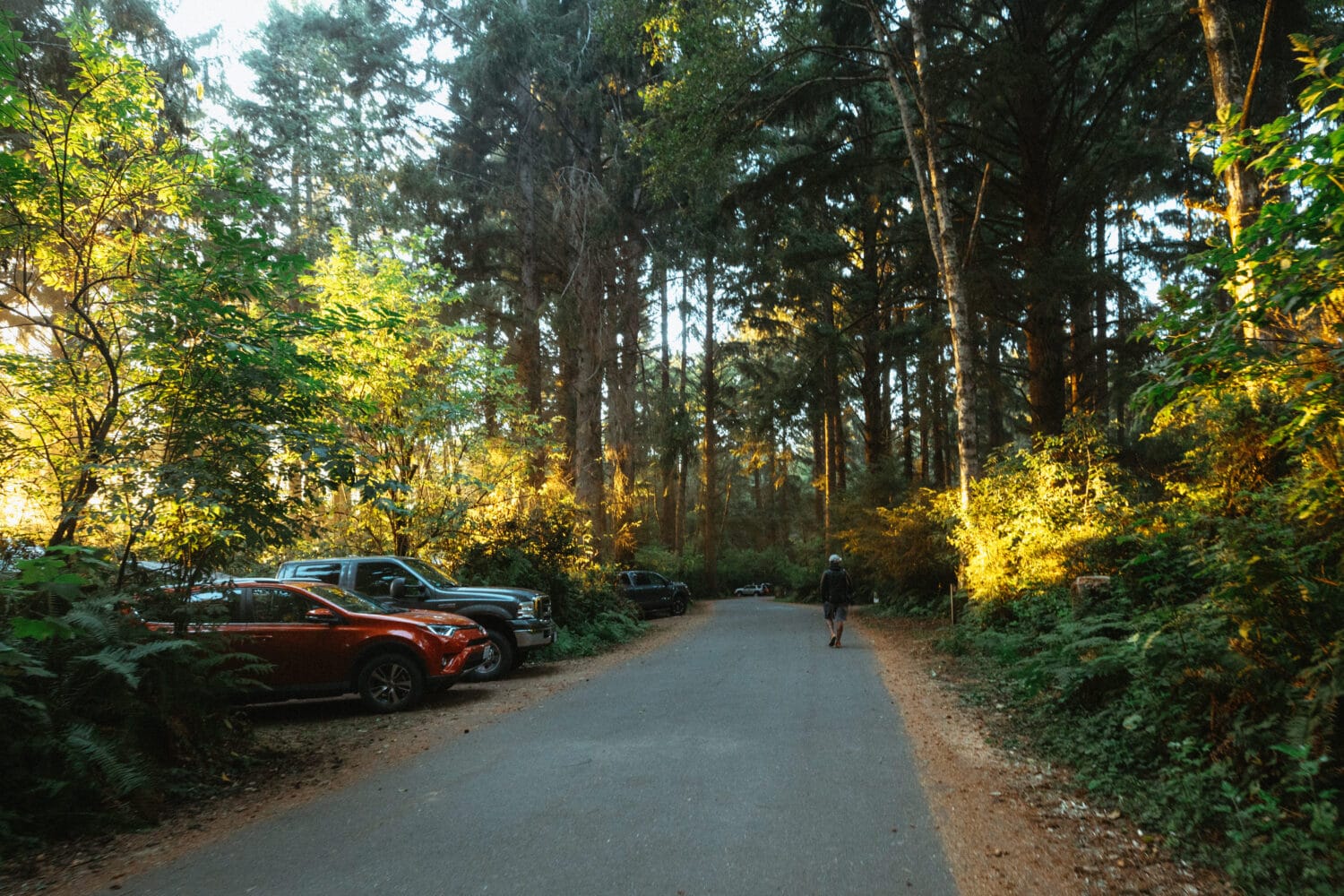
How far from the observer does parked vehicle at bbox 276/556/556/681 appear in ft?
41.1

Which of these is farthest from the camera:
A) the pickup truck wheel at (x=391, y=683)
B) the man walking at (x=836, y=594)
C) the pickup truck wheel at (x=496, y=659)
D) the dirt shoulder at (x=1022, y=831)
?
the man walking at (x=836, y=594)

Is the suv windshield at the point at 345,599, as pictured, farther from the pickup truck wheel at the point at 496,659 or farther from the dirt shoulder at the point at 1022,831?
the dirt shoulder at the point at 1022,831

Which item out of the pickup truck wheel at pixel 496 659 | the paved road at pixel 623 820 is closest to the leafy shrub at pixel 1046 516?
the paved road at pixel 623 820

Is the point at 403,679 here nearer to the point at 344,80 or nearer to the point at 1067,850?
the point at 1067,850

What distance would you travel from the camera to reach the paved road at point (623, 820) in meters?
4.29

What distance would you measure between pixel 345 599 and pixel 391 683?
4.03ft

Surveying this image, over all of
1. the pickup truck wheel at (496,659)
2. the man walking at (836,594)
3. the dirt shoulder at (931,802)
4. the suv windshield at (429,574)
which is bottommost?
the dirt shoulder at (931,802)

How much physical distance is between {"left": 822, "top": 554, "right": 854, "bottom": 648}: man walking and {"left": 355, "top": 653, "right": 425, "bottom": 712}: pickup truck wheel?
8275 mm

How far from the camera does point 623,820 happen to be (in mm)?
5219

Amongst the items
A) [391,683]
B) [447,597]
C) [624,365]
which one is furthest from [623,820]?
[624,365]

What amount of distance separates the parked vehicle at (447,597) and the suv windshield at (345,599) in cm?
148

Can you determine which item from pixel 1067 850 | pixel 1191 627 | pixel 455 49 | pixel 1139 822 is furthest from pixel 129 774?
pixel 455 49

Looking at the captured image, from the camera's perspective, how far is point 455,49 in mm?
23062

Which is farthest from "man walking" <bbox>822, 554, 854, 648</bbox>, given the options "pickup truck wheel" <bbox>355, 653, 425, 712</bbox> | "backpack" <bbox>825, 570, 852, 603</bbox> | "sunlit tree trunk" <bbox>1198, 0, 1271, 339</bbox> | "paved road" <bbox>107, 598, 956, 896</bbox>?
"pickup truck wheel" <bbox>355, 653, 425, 712</bbox>
